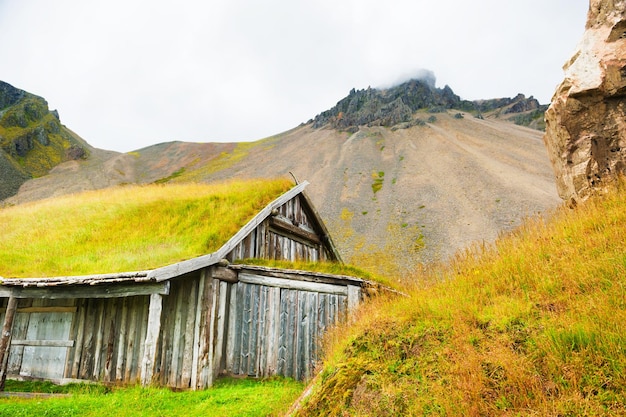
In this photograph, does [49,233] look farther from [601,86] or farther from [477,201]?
[477,201]

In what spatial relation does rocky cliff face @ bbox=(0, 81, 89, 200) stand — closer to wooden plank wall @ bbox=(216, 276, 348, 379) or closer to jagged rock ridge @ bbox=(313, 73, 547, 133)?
jagged rock ridge @ bbox=(313, 73, 547, 133)

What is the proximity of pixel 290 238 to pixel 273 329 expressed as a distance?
5.17 m

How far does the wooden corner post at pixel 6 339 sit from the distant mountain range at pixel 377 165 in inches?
1645

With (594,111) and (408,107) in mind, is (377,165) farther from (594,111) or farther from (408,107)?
(594,111)

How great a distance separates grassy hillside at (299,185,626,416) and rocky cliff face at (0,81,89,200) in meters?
100

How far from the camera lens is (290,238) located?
16.6m

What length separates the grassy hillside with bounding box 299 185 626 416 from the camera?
3.85m

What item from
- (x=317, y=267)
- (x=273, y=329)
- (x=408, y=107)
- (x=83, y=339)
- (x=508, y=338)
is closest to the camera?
(x=508, y=338)

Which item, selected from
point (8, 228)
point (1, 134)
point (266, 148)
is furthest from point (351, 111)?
point (8, 228)

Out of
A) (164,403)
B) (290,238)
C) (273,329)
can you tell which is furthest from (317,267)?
(164,403)

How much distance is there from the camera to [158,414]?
26.1 ft

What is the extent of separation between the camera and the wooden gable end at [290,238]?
46.0 ft

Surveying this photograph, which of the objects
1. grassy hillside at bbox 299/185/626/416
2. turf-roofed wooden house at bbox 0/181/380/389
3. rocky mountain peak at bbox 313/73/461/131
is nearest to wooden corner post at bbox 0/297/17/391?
turf-roofed wooden house at bbox 0/181/380/389

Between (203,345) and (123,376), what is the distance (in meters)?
2.61
